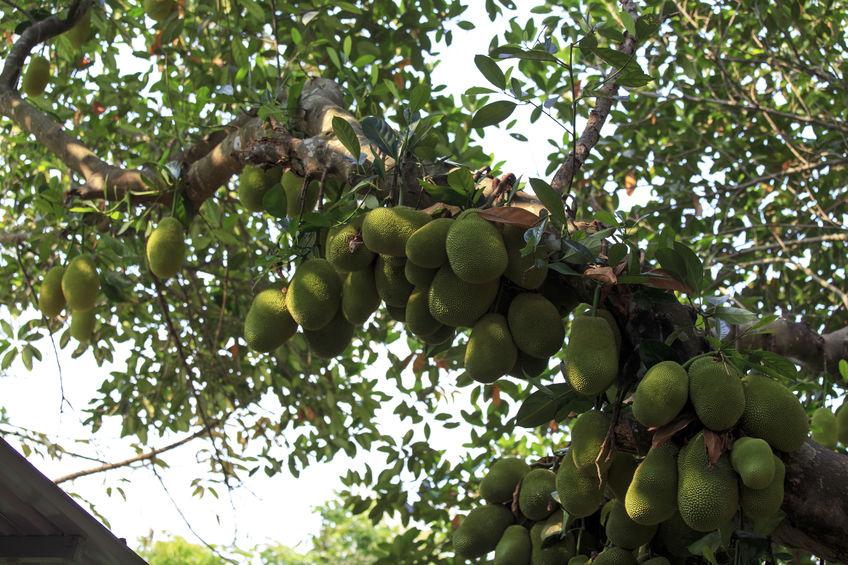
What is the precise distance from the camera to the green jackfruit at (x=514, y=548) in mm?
1474

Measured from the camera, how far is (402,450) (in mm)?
3191

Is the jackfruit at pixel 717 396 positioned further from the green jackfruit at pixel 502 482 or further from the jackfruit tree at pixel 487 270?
the green jackfruit at pixel 502 482

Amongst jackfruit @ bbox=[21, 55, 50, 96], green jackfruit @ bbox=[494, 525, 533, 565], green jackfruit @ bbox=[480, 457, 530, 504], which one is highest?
jackfruit @ bbox=[21, 55, 50, 96]

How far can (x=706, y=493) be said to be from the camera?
3.42ft

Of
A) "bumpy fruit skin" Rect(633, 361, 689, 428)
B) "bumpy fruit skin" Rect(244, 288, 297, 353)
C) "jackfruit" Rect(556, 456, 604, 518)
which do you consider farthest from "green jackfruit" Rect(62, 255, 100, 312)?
"bumpy fruit skin" Rect(633, 361, 689, 428)

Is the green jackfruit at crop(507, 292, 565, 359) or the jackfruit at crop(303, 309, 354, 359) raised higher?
the jackfruit at crop(303, 309, 354, 359)

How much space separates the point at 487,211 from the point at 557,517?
0.55 m

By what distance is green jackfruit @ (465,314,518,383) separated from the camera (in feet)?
4.17

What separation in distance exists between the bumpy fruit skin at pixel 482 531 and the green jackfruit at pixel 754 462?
0.60 m

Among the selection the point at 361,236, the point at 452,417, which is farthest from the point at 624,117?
the point at 361,236

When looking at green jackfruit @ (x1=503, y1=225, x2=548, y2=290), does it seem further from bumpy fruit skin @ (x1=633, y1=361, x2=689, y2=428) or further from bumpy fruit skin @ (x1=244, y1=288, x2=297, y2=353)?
bumpy fruit skin @ (x1=244, y1=288, x2=297, y2=353)

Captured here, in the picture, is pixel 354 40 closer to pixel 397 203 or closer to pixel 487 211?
pixel 397 203

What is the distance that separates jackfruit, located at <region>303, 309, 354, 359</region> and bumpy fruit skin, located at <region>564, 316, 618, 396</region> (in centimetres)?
47

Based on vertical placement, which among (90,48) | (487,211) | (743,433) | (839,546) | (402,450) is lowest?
(839,546)
